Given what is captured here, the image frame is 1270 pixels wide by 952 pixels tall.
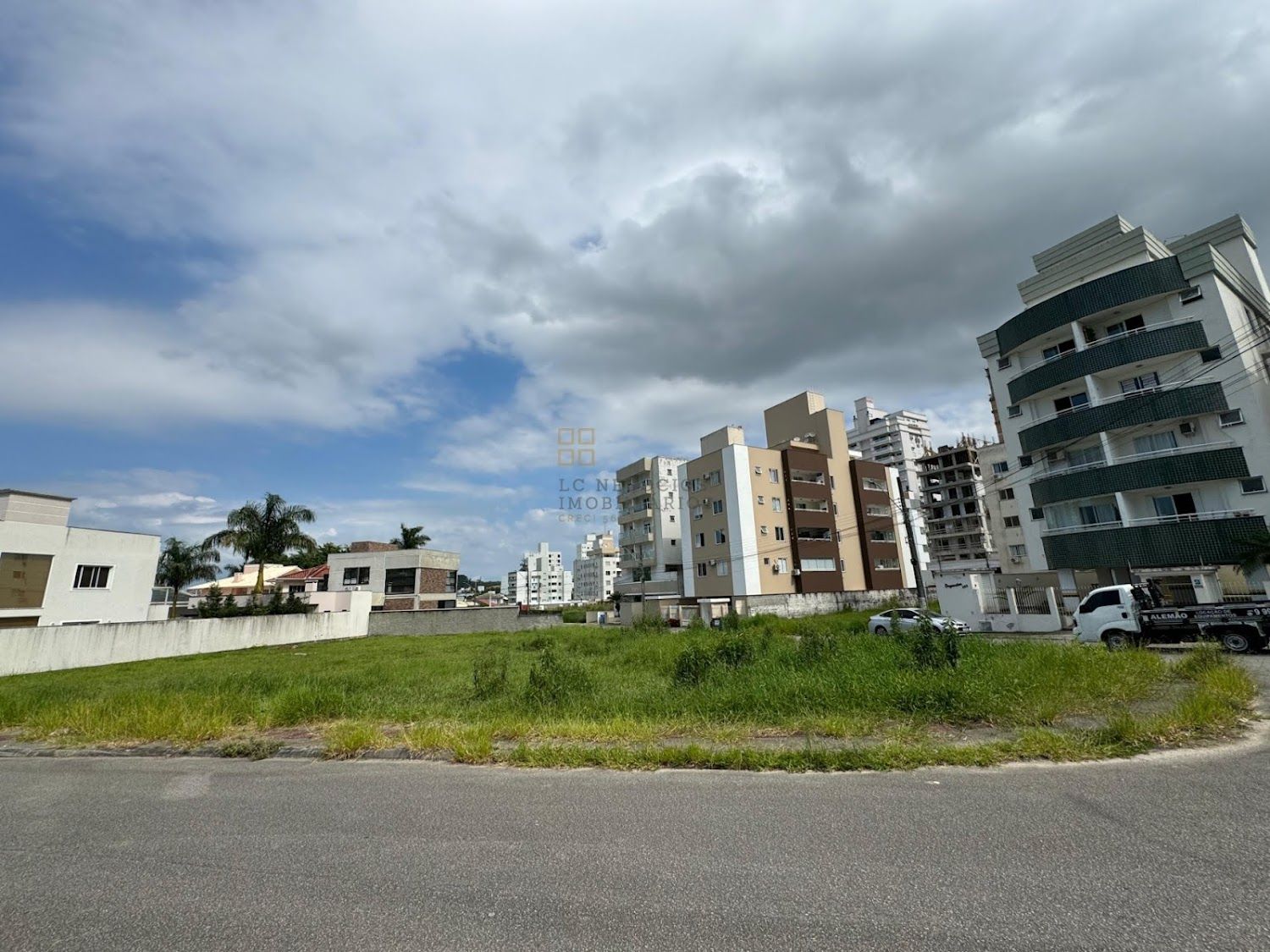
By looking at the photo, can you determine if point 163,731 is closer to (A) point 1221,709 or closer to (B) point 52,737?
(B) point 52,737

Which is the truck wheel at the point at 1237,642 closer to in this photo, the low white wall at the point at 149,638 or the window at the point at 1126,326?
the window at the point at 1126,326

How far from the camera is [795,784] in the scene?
575 cm

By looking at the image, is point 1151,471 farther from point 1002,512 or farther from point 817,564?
point 1002,512

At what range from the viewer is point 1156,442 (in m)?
29.3

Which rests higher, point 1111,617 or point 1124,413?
point 1124,413

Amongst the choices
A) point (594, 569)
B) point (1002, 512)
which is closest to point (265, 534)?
point (1002, 512)

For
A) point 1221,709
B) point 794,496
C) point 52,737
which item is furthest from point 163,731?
point 794,496

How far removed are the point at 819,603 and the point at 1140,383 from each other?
24040 mm

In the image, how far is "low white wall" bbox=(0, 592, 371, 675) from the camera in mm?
23078

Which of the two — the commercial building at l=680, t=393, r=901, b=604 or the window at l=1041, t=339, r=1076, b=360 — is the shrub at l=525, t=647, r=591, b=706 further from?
the commercial building at l=680, t=393, r=901, b=604

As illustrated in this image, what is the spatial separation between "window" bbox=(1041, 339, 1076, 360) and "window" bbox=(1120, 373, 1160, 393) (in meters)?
3.24

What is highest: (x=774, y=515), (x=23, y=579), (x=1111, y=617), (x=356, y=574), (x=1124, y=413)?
(x=1124, y=413)

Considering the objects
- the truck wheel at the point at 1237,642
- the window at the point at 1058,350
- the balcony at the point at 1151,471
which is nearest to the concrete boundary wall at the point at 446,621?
the balcony at the point at 1151,471

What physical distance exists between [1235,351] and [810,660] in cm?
3064
